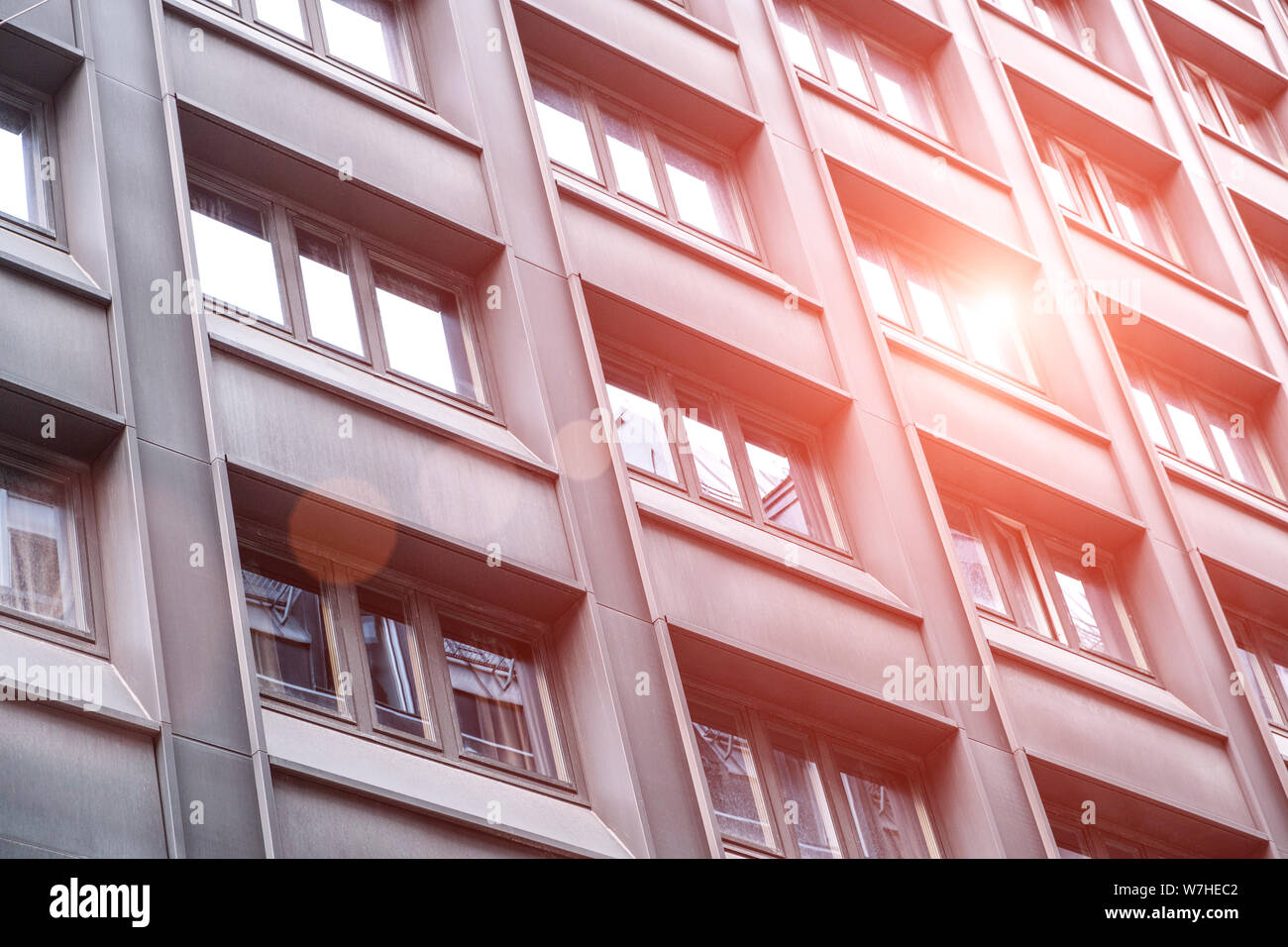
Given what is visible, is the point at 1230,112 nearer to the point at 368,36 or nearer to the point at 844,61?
the point at 844,61

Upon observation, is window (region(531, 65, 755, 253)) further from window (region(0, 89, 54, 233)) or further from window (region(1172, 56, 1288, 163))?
window (region(1172, 56, 1288, 163))

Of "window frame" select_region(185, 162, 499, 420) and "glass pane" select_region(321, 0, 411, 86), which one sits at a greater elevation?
"glass pane" select_region(321, 0, 411, 86)

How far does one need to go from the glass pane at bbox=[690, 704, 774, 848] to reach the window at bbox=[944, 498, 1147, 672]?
482 centimetres

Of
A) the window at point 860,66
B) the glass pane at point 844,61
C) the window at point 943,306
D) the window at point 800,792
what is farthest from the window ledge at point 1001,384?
the window at point 800,792

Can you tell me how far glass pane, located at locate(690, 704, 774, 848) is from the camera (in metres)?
15.5

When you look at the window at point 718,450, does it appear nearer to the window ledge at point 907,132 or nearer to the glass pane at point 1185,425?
the window ledge at point 907,132

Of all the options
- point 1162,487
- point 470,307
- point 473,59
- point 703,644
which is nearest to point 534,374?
point 470,307

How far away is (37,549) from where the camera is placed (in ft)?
42.0

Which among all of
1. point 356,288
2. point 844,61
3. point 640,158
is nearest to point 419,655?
point 356,288

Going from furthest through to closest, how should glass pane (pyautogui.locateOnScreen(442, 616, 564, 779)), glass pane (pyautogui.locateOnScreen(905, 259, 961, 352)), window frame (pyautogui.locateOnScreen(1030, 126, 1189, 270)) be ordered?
window frame (pyautogui.locateOnScreen(1030, 126, 1189, 270)), glass pane (pyautogui.locateOnScreen(905, 259, 961, 352)), glass pane (pyautogui.locateOnScreen(442, 616, 564, 779))

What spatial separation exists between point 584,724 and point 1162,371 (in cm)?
1484

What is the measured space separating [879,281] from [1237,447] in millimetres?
7874

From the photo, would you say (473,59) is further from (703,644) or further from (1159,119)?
(1159,119)

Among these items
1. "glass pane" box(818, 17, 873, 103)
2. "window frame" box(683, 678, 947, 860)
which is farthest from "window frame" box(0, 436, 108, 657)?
"glass pane" box(818, 17, 873, 103)
